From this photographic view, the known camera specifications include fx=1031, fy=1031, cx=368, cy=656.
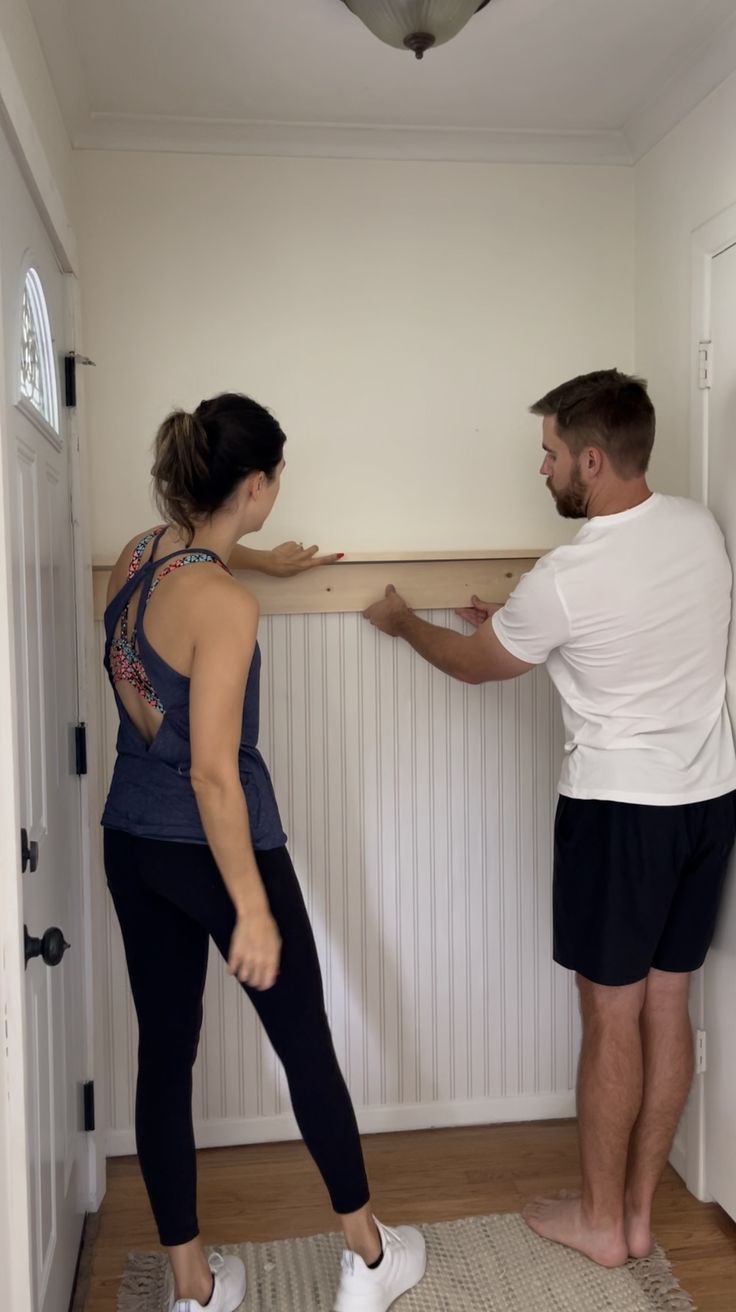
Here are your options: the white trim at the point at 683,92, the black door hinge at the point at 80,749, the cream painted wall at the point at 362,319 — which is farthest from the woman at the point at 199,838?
the white trim at the point at 683,92

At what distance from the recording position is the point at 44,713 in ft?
5.60

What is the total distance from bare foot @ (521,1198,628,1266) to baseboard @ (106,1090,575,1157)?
1.23 feet

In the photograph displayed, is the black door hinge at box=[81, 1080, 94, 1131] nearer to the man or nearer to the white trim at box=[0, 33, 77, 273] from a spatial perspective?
the man

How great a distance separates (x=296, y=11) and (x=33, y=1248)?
6.69ft

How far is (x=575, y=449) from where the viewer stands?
1.93 meters

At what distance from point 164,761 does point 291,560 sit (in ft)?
2.52

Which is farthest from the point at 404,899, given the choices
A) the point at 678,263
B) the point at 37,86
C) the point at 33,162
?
the point at 37,86

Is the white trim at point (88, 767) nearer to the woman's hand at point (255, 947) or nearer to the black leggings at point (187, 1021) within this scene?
the black leggings at point (187, 1021)

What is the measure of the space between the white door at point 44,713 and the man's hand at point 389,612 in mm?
655

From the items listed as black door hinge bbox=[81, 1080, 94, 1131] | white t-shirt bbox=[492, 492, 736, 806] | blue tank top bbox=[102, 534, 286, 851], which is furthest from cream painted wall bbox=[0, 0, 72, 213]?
black door hinge bbox=[81, 1080, 94, 1131]

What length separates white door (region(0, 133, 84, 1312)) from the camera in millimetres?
1444

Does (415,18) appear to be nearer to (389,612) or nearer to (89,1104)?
(389,612)

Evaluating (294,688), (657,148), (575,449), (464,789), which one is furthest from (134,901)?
(657,148)

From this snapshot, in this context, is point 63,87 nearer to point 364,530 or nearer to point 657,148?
point 364,530
